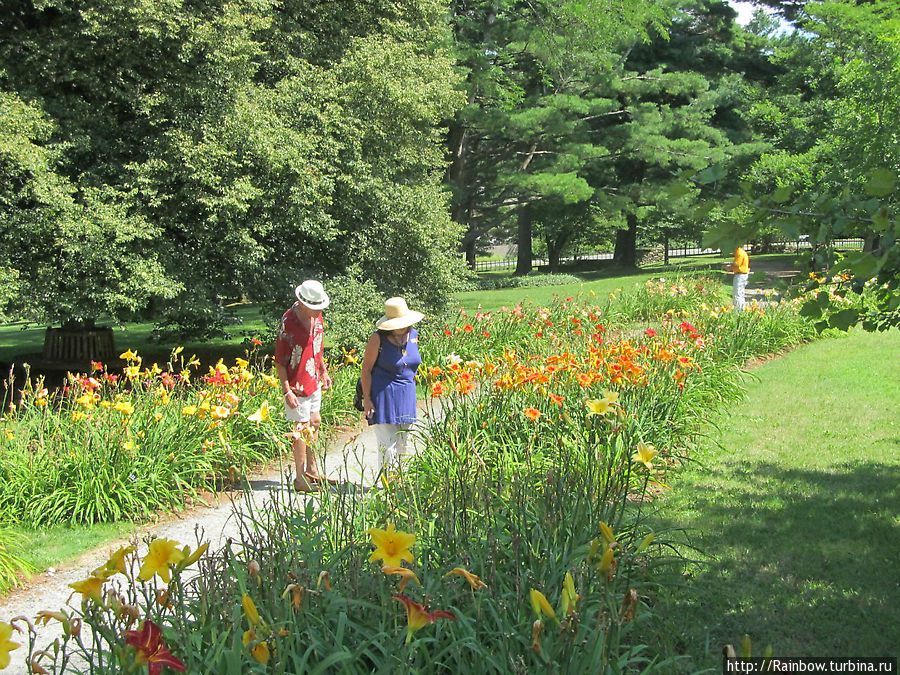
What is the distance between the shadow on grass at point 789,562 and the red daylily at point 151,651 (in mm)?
1924

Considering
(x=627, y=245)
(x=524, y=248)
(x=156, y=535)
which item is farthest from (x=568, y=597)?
(x=627, y=245)

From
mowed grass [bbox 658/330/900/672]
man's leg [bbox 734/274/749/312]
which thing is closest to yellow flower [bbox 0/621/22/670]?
mowed grass [bbox 658/330/900/672]

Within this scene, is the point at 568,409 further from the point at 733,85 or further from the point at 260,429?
the point at 733,85

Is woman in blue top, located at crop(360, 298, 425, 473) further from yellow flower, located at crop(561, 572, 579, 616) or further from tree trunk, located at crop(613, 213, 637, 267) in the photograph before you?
tree trunk, located at crop(613, 213, 637, 267)

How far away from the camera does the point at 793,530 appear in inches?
182

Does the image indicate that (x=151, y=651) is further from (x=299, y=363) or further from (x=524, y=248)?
(x=524, y=248)

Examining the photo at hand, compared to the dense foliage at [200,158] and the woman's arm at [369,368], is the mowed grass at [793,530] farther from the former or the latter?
the dense foliage at [200,158]

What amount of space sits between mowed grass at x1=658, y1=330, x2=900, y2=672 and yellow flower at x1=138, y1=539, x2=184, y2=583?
1632 millimetres

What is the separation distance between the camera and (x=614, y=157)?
25969 millimetres

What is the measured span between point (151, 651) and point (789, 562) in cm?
336

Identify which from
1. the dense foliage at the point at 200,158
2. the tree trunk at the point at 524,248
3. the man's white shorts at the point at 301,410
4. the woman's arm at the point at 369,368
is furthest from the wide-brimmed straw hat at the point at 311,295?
the tree trunk at the point at 524,248

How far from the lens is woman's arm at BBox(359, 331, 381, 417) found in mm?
5301

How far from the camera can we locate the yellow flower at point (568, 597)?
1889 mm

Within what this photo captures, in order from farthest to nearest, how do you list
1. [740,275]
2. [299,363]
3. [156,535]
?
[740,275]
[299,363]
[156,535]
